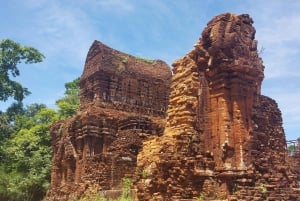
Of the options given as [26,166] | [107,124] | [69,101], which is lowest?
[26,166]

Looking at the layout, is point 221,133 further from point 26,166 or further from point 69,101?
point 69,101

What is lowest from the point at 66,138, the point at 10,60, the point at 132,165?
the point at 132,165

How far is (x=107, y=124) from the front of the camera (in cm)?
1526

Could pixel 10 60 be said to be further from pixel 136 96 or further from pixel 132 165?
pixel 132 165

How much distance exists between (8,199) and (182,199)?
50.0 ft

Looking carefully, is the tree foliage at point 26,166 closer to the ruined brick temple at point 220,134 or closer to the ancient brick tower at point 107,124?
the ancient brick tower at point 107,124

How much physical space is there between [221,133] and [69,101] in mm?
23262

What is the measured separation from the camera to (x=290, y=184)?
8.98 meters

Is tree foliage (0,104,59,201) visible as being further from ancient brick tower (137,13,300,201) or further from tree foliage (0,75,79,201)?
ancient brick tower (137,13,300,201)

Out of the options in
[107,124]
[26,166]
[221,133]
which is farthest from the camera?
[26,166]

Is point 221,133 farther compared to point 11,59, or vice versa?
point 11,59

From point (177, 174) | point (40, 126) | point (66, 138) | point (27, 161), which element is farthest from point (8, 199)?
point (177, 174)

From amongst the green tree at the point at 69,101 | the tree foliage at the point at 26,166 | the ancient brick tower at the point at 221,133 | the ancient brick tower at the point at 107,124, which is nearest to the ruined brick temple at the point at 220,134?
the ancient brick tower at the point at 221,133

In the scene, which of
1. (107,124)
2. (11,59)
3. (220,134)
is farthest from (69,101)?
(220,134)
